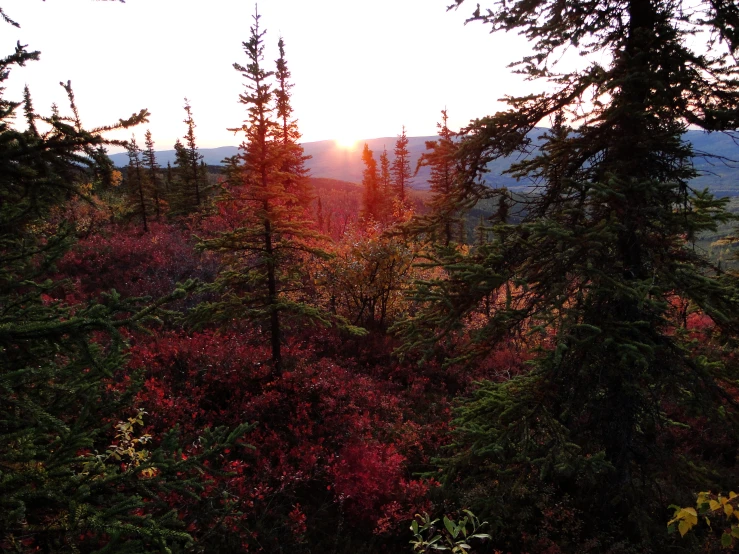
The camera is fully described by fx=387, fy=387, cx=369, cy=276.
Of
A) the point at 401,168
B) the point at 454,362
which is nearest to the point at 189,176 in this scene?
the point at 401,168

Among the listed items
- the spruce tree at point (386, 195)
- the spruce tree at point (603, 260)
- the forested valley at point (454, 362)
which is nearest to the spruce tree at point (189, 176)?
the spruce tree at point (386, 195)

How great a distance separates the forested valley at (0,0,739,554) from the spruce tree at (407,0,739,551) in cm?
5

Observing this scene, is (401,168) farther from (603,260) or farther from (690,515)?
(690,515)

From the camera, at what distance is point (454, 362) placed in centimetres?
621

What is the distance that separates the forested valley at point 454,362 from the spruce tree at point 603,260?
45 mm

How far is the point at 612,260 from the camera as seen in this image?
217 inches

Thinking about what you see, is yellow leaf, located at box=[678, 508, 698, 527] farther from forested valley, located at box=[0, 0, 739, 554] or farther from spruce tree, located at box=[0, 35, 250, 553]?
spruce tree, located at box=[0, 35, 250, 553]

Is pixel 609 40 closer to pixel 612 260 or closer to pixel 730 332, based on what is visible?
pixel 612 260

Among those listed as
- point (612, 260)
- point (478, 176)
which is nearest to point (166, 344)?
point (478, 176)

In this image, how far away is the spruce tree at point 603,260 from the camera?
512 centimetres

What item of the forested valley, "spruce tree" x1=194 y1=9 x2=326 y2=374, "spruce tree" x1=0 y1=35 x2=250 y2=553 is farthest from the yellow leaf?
"spruce tree" x1=194 y1=9 x2=326 y2=374

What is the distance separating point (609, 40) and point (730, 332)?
489 centimetres

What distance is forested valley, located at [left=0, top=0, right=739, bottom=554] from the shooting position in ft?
10.8

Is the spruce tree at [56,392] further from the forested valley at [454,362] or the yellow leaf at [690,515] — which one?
the yellow leaf at [690,515]
